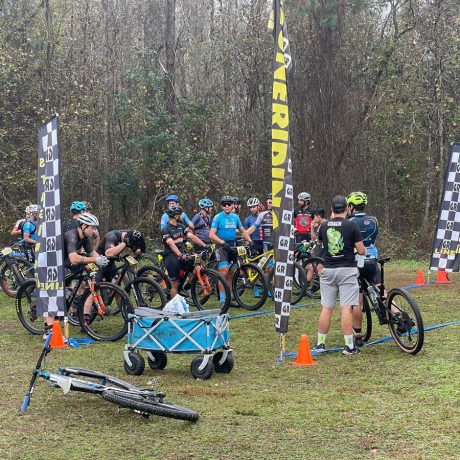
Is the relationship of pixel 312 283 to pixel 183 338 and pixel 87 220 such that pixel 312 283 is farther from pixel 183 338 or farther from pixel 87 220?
pixel 183 338

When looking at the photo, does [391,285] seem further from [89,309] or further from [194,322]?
[194,322]

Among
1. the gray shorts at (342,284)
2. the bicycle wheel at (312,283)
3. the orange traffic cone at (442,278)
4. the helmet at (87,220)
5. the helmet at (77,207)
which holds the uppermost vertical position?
the helmet at (87,220)

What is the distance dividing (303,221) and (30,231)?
534cm

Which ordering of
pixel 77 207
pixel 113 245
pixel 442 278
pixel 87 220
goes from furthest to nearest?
pixel 442 278
pixel 77 207
pixel 113 245
pixel 87 220

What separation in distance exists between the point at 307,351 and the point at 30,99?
52.1 ft

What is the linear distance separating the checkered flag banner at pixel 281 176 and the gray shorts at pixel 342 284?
0.59 meters

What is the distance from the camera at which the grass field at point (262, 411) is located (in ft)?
16.4

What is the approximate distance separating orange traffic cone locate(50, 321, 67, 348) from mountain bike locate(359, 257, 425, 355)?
12.4 feet

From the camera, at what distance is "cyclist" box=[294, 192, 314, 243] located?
1371 cm

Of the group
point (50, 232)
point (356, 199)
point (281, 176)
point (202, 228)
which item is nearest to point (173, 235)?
point (202, 228)

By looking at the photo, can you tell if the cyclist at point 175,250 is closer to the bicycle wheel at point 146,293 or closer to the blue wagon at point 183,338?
the bicycle wheel at point 146,293

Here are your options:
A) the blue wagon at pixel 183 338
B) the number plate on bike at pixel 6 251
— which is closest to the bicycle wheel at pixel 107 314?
the blue wagon at pixel 183 338

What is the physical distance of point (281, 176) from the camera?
25.4ft

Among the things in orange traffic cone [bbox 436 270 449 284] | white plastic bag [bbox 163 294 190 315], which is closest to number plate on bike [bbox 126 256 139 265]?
white plastic bag [bbox 163 294 190 315]
